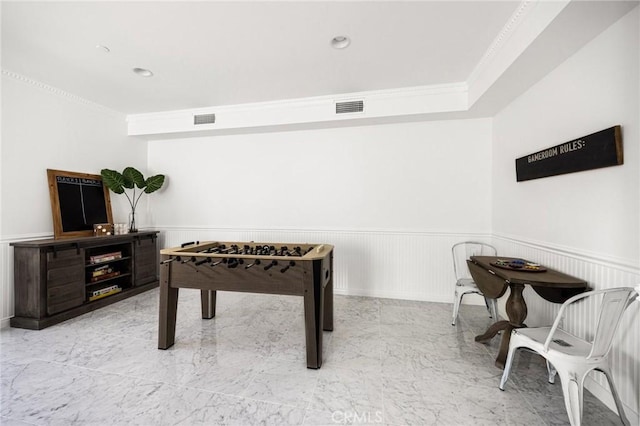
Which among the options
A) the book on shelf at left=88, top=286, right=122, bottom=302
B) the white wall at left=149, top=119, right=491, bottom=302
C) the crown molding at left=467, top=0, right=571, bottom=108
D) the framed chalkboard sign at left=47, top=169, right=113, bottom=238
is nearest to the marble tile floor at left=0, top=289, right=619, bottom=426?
the book on shelf at left=88, top=286, right=122, bottom=302

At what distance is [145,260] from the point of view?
12.3ft

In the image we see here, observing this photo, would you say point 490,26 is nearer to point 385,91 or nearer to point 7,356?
point 385,91

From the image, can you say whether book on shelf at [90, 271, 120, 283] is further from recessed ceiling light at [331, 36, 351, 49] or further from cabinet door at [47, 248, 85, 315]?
recessed ceiling light at [331, 36, 351, 49]

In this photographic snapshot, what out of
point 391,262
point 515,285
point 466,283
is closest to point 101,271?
point 391,262

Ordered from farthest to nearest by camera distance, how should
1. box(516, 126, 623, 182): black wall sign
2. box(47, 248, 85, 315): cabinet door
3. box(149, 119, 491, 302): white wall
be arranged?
box(149, 119, 491, 302): white wall < box(47, 248, 85, 315): cabinet door < box(516, 126, 623, 182): black wall sign

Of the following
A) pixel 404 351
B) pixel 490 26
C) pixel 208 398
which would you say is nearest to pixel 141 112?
pixel 208 398

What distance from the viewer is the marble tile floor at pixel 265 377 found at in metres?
1.49

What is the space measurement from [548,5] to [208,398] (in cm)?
327

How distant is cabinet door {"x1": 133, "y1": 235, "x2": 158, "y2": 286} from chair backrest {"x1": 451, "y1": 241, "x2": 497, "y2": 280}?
427 cm

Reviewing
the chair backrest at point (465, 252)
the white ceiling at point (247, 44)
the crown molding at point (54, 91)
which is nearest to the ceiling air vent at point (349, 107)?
the white ceiling at point (247, 44)

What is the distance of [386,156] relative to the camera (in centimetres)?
345

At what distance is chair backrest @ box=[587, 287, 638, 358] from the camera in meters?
1.28

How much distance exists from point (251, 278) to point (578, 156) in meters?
2.54

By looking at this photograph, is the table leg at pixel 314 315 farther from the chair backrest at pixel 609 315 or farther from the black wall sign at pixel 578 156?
the black wall sign at pixel 578 156
